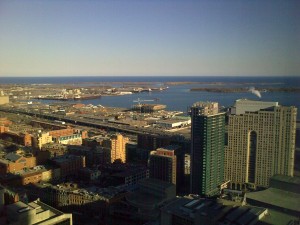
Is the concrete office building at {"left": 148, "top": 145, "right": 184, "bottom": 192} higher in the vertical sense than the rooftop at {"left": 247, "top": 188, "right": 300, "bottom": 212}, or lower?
lower

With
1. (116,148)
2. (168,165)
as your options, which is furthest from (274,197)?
(116,148)

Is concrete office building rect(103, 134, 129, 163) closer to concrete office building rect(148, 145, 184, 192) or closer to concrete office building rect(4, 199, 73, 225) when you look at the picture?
concrete office building rect(148, 145, 184, 192)

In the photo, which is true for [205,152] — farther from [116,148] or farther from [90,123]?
[90,123]

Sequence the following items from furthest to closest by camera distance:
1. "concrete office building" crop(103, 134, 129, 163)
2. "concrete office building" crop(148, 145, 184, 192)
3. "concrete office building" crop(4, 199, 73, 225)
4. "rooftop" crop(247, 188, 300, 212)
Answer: "concrete office building" crop(103, 134, 129, 163) → "concrete office building" crop(148, 145, 184, 192) → "rooftop" crop(247, 188, 300, 212) → "concrete office building" crop(4, 199, 73, 225)

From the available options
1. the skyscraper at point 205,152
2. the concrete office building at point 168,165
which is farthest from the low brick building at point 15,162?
the skyscraper at point 205,152

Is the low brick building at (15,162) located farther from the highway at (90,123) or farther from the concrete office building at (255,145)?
the highway at (90,123)

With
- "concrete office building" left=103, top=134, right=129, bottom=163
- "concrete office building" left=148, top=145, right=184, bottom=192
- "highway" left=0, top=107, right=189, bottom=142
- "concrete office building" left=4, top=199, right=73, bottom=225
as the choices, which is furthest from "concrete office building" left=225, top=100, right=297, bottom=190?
"highway" left=0, top=107, right=189, bottom=142
